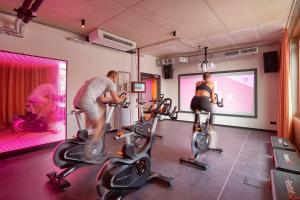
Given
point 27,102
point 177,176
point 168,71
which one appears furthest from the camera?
point 168,71

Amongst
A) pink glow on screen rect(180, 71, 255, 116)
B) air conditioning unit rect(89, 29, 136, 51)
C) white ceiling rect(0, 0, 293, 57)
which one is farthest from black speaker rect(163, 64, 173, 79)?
air conditioning unit rect(89, 29, 136, 51)

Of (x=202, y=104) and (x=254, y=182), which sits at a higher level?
(x=202, y=104)

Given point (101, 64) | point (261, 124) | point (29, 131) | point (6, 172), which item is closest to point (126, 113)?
point (101, 64)

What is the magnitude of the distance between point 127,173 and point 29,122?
295 cm

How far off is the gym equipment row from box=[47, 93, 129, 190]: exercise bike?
2.42 m

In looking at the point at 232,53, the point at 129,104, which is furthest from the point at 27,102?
the point at 232,53

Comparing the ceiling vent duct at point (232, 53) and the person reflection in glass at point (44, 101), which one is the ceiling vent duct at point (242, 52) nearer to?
the ceiling vent duct at point (232, 53)

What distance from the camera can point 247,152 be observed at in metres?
3.45

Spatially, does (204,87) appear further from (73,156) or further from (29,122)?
(29,122)

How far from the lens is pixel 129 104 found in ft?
11.8

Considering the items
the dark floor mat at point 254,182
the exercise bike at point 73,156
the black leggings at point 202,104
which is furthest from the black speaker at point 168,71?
the dark floor mat at point 254,182

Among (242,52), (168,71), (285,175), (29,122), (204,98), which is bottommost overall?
(285,175)

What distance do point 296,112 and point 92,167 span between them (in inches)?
194

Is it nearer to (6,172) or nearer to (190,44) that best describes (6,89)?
(6,172)
